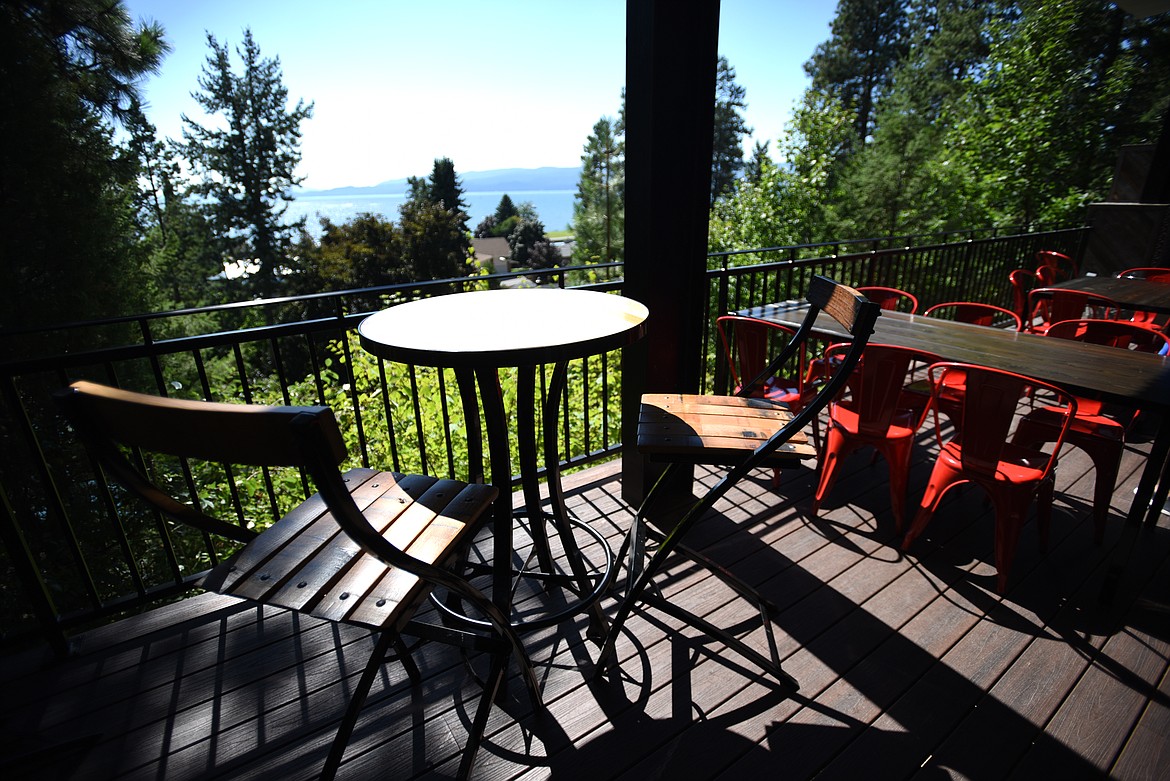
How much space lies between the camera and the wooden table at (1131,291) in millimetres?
3086

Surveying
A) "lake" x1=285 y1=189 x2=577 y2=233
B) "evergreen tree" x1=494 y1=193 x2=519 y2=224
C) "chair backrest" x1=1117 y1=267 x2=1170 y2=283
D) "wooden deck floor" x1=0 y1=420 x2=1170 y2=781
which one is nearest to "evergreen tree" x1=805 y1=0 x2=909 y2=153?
"lake" x1=285 y1=189 x2=577 y2=233

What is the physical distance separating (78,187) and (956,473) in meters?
16.5

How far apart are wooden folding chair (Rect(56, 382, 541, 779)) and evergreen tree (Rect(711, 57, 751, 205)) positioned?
3786cm

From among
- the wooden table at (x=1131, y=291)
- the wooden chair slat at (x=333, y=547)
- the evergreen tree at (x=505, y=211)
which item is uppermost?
the evergreen tree at (x=505, y=211)

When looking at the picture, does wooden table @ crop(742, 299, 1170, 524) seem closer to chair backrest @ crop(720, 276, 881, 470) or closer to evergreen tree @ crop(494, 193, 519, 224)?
chair backrest @ crop(720, 276, 881, 470)

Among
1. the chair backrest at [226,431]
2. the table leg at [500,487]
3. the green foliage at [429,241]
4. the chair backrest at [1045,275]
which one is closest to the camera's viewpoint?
the chair backrest at [226,431]

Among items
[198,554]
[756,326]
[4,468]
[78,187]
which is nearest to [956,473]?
[756,326]

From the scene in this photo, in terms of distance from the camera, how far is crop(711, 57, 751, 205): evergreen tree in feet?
119

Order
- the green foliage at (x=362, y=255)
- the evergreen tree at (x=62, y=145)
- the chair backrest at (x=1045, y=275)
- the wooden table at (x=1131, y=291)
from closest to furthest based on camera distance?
the wooden table at (x=1131, y=291)
the chair backrest at (x=1045, y=275)
the evergreen tree at (x=62, y=145)
the green foliage at (x=362, y=255)

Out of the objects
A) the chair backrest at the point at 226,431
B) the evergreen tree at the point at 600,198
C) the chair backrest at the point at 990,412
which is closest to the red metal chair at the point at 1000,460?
the chair backrest at the point at 990,412

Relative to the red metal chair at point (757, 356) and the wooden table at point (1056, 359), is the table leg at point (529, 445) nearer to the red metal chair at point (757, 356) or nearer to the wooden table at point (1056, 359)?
the red metal chair at point (757, 356)

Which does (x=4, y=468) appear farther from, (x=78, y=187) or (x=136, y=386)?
(x=78, y=187)

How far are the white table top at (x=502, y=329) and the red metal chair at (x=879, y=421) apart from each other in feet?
3.83

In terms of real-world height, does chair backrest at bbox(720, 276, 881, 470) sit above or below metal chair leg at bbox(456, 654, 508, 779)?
above
